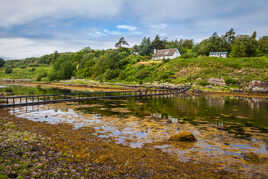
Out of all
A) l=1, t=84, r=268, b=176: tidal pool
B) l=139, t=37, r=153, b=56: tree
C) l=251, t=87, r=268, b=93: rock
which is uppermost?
l=139, t=37, r=153, b=56: tree

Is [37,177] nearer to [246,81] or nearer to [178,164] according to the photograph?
[178,164]

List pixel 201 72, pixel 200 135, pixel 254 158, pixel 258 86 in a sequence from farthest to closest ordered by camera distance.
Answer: pixel 201 72, pixel 258 86, pixel 200 135, pixel 254 158

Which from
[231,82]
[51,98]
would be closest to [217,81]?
[231,82]

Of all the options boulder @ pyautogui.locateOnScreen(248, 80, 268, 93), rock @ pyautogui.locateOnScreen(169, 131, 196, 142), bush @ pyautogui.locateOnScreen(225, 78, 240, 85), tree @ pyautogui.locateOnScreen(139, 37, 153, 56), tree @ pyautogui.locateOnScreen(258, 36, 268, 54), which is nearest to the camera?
rock @ pyautogui.locateOnScreen(169, 131, 196, 142)

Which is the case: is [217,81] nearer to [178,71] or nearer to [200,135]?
[178,71]

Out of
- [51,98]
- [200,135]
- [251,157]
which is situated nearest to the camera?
[251,157]

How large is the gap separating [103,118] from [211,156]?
12.0 meters

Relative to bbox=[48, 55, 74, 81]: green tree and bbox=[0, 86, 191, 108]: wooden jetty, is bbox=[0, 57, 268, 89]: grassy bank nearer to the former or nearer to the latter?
bbox=[0, 86, 191, 108]: wooden jetty

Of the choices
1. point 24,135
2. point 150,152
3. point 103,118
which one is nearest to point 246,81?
point 103,118

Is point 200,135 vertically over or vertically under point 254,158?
over

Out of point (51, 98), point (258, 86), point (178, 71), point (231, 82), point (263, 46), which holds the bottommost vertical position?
point (51, 98)

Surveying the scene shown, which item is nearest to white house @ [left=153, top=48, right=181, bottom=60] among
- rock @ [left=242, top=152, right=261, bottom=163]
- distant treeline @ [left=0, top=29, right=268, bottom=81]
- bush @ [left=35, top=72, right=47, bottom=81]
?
distant treeline @ [left=0, top=29, right=268, bottom=81]

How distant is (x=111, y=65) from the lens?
323 ft

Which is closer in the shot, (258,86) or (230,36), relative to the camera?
(258,86)
